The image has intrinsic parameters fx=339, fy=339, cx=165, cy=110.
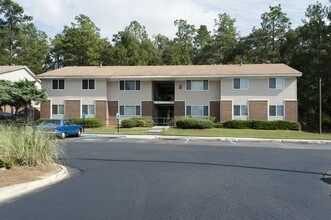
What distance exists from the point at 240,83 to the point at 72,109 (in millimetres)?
18905

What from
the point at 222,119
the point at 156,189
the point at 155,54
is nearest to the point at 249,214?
the point at 156,189

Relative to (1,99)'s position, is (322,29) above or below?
above

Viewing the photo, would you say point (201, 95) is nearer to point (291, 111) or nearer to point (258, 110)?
point (258, 110)

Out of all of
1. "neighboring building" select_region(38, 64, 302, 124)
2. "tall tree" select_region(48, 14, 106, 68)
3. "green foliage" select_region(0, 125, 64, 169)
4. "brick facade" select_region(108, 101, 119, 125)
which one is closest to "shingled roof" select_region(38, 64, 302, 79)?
"neighboring building" select_region(38, 64, 302, 124)

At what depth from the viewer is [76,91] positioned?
38500 millimetres

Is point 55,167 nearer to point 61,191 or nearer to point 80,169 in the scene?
point 80,169

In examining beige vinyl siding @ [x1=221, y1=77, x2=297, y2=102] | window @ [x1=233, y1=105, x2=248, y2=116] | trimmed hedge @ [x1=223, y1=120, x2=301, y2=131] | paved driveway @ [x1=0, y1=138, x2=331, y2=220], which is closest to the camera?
paved driveway @ [x1=0, y1=138, x2=331, y2=220]

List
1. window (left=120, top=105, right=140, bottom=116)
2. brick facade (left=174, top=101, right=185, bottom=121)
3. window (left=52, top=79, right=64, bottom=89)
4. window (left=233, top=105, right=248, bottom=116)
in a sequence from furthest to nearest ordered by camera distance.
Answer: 1. window (left=52, top=79, right=64, bottom=89)
2. window (left=120, top=105, right=140, bottom=116)
3. brick facade (left=174, top=101, right=185, bottom=121)
4. window (left=233, top=105, right=248, bottom=116)

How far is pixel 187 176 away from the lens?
9922mm

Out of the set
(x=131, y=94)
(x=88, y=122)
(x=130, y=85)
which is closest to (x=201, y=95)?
(x=131, y=94)

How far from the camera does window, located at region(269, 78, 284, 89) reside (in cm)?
3594

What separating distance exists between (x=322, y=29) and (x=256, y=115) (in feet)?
58.5

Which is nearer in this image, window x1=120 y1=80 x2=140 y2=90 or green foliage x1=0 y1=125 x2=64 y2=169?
green foliage x1=0 y1=125 x2=64 y2=169

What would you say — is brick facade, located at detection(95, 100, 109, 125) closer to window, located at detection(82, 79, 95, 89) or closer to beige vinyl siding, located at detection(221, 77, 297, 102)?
window, located at detection(82, 79, 95, 89)
